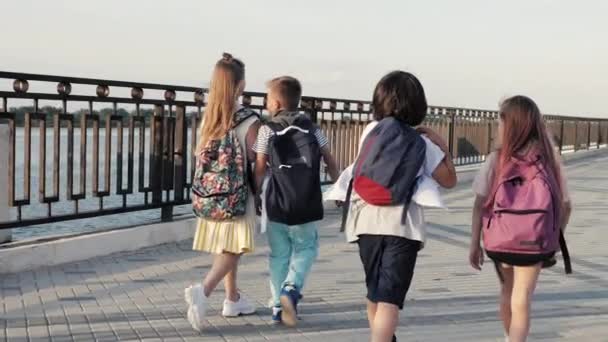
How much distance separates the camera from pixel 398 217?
13.5 feet

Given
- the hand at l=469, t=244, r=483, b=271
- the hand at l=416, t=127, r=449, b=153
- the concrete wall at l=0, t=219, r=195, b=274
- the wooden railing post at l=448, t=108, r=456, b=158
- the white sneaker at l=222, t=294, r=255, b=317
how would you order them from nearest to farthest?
the hand at l=416, t=127, r=449, b=153
the hand at l=469, t=244, r=483, b=271
the white sneaker at l=222, t=294, r=255, b=317
the concrete wall at l=0, t=219, r=195, b=274
the wooden railing post at l=448, t=108, r=456, b=158

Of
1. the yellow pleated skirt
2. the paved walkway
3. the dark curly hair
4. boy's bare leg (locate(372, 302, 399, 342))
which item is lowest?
the paved walkway

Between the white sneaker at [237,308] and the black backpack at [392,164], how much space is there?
162 centimetres

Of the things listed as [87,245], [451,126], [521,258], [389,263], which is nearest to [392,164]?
[389,263]

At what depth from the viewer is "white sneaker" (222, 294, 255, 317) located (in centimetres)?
539

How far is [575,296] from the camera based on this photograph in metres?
6.36

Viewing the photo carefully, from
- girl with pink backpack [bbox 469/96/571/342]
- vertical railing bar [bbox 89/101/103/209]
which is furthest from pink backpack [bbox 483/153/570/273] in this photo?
vertical railing bar [bbox 89/101/103/209]

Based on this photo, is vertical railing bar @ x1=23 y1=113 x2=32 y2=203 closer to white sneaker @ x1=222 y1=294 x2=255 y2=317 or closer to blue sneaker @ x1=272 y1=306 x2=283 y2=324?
white sneaker @ x1=222 y1=294 x2=255 y2=317

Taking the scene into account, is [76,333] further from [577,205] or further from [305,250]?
[577,205]

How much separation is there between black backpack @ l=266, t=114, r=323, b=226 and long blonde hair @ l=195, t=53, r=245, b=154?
266 mm

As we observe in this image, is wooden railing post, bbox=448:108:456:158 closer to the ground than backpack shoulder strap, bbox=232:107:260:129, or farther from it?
closer to the ground

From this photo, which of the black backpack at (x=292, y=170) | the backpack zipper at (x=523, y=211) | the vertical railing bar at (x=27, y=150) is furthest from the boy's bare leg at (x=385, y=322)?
the vertical railing bar at (x=27, y=150)

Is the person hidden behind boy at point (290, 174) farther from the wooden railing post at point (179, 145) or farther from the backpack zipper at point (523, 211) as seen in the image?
the wooden railing post at point (179, 145)

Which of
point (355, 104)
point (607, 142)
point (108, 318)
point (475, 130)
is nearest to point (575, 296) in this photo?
point (108, 318)
